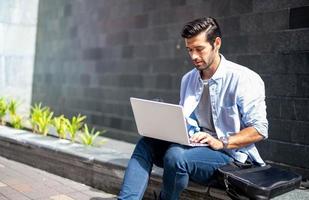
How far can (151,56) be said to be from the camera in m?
5.58

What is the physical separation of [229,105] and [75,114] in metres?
5.03

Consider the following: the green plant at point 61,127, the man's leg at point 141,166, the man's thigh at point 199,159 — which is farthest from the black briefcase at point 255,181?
the green plant at point 61,127

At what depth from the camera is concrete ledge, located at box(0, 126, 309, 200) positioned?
122 inches

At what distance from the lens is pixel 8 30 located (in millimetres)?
8070

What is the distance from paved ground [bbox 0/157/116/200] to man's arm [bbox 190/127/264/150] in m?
1.46

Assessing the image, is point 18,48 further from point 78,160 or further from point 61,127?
point 78,160

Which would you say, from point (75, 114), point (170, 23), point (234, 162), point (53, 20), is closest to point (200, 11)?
point (170, 23)

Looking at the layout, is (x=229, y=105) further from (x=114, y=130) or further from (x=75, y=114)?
(x=75, y=114)

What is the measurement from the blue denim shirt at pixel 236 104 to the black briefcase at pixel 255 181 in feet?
0.71

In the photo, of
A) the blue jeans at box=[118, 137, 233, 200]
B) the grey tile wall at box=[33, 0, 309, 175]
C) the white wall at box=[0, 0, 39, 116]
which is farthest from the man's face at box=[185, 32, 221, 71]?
the white wall at box=[0, 0, 39, 116]

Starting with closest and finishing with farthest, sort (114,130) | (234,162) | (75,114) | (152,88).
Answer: (234,162) < (152,88) < (114,130) < (75,114)

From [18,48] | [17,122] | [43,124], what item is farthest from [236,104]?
[18,48]

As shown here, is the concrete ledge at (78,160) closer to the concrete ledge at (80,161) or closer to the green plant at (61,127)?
the concrete ledge at (80,161)

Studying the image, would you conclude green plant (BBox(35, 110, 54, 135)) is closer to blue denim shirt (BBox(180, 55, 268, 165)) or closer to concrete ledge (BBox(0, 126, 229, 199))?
concrete ledge (BBox(0, 126, 229, 199))
